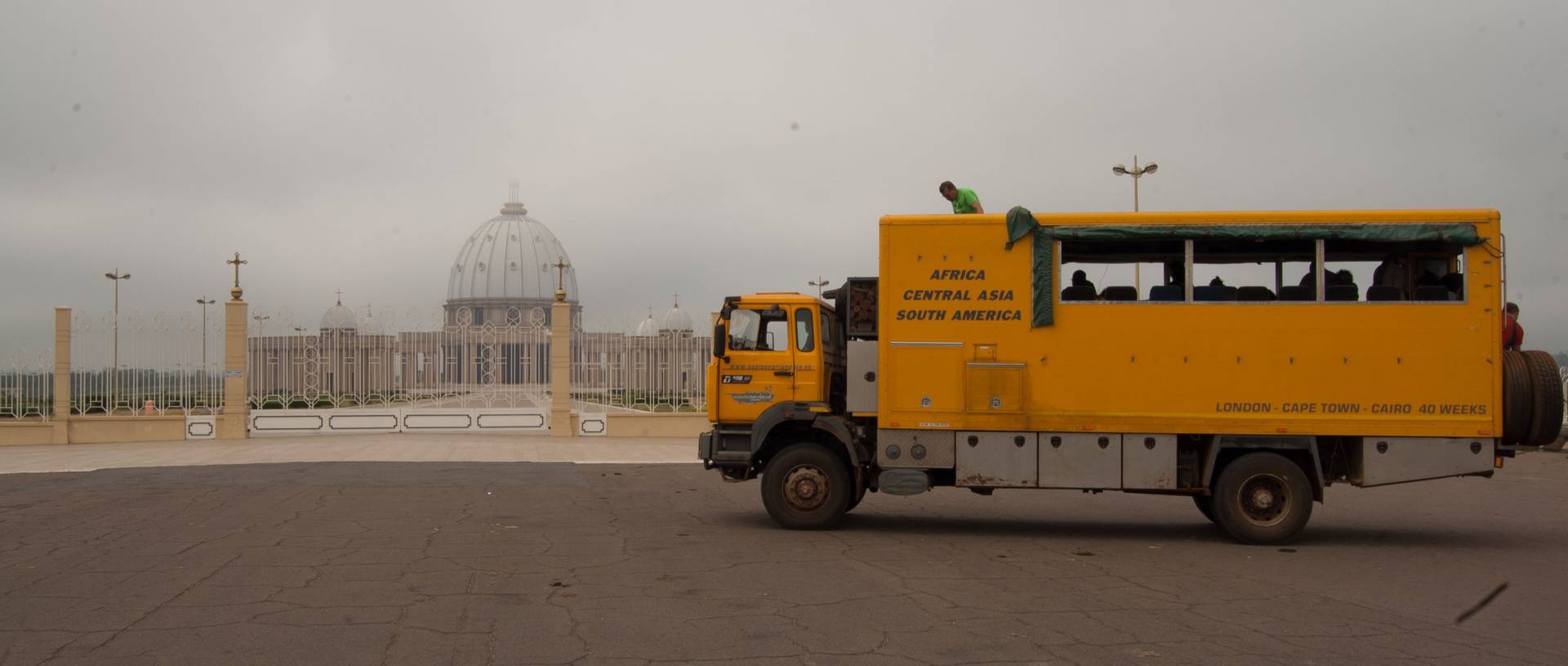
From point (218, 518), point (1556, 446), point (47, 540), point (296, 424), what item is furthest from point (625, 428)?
point (1556, 446)

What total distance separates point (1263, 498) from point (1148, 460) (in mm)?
1103

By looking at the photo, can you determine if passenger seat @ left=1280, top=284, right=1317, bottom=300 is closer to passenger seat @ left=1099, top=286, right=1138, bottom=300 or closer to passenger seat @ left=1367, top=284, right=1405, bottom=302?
passenger seat @ left=1367, top=284, right=1405, bottom=302

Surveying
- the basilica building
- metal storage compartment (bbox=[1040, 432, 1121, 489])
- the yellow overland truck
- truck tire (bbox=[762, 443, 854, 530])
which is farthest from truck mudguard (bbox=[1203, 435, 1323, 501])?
the basilica building

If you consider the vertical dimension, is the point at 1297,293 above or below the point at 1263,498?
above

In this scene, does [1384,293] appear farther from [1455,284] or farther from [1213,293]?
[1213,293]

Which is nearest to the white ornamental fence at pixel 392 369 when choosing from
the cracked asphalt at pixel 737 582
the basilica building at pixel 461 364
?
the basilica building at pixel 461 364

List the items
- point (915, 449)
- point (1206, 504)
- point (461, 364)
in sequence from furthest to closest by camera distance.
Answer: point (461, 364), point (1206, 504), point (915, 449)

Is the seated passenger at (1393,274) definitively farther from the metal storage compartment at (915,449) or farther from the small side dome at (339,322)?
the small side dome at (339,322)

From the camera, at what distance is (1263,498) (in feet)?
35.7

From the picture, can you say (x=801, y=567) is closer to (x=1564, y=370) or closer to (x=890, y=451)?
(x=890, y=451)

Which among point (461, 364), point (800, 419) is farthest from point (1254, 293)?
point (461, 364)

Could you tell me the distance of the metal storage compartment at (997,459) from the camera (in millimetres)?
11055

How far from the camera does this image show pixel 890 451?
1127 cm

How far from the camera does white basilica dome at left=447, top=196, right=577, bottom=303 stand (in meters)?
101
